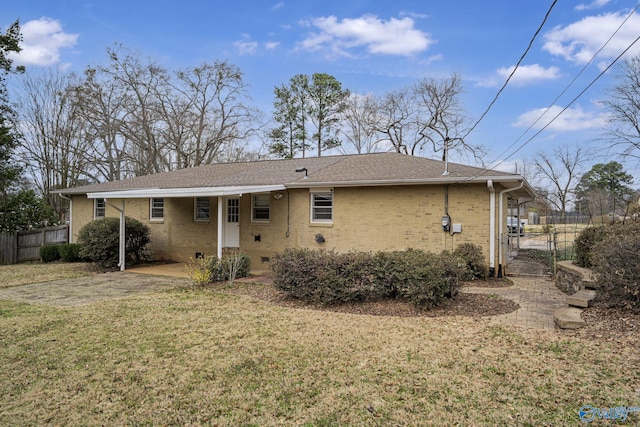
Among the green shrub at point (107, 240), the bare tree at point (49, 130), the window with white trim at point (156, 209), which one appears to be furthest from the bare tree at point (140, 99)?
the green shrub at point (107, 240)

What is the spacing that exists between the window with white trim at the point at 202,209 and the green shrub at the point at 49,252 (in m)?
6.44

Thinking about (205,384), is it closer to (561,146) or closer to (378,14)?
(378,14)

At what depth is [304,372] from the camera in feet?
13.9

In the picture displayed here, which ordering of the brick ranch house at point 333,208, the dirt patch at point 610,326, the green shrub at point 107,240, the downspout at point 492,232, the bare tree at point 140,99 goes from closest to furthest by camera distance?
the dirt patch at point 610,326 → the downspout at point 492,232 → the brick ranch house at point 333,208 → the green shrub at point 107,240 → the bare tree at point 140,99

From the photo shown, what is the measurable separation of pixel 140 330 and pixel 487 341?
502 cm

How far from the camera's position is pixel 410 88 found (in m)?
31.2

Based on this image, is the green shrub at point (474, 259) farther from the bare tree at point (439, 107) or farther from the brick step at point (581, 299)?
the bare tree at point (439, 107)

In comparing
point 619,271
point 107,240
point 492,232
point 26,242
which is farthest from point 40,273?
point 619,271

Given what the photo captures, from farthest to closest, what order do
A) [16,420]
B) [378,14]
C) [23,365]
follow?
[378,14] < [23,365] < [16,420]

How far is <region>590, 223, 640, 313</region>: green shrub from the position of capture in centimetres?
564

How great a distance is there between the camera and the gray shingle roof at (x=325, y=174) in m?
11.0

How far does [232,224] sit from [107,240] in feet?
13.7

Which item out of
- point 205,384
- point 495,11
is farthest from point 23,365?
point 495,11

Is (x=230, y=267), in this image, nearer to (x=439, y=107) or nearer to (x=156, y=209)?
(x=156, y=209)
